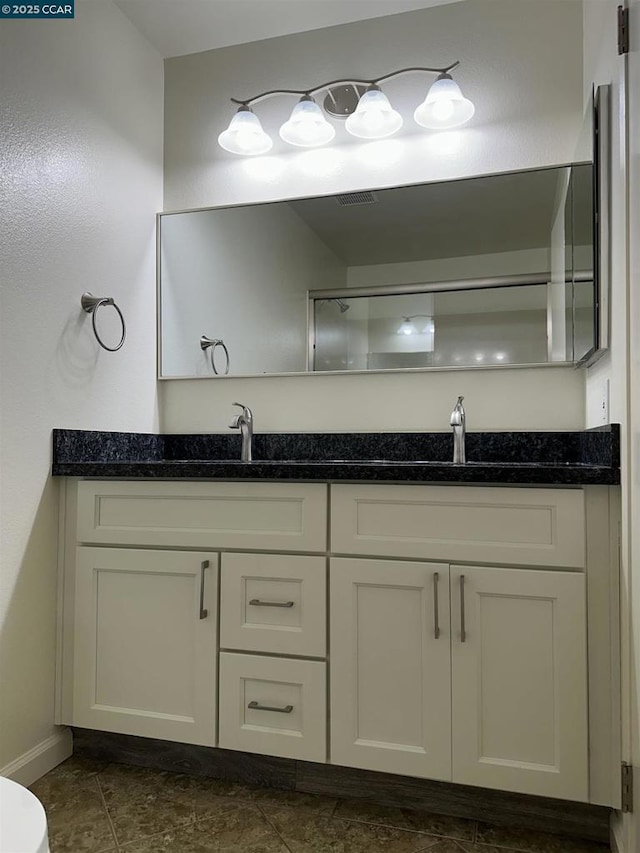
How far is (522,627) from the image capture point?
150 centimetres

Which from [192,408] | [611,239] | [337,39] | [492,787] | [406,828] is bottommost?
[406,828]

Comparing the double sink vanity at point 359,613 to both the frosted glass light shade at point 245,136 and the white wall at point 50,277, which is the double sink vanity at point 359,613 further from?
the frosted glass light shade at point 245,136

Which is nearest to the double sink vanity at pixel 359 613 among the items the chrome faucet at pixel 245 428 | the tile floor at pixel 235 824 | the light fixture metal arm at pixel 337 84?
the tile floor at pixel 235 824

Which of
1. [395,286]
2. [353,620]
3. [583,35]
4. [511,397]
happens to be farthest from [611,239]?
[353,620]

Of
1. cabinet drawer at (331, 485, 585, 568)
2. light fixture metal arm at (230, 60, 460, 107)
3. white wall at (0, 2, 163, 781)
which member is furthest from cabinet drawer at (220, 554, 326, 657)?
light fixture metal arm at (230, 60, 460, 107)

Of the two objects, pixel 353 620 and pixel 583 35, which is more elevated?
pixel 583 35

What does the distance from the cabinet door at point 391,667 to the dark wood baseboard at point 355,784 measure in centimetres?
12

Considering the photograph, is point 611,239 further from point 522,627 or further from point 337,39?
point 337,39

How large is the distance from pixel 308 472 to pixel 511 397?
0.88 m

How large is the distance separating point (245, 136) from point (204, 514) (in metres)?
1.47

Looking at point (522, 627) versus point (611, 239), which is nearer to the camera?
point (522, 627)

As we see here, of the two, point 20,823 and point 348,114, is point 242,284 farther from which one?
point 20,823

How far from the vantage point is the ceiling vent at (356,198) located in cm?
228

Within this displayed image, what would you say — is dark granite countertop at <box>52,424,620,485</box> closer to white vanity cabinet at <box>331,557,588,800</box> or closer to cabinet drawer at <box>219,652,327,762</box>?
white vanity cabinet at <box>331,557,588,800</box>
